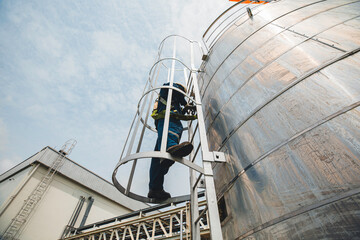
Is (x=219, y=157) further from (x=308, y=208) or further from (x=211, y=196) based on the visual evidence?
(x=308, y=208)

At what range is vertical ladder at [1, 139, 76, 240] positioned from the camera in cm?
1037

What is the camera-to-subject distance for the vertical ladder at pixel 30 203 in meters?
10.4

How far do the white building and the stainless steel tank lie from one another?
14.7m

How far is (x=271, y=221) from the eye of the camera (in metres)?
1.37

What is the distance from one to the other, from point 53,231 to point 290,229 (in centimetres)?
1595

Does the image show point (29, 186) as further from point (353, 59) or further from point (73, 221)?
point (353, 59)

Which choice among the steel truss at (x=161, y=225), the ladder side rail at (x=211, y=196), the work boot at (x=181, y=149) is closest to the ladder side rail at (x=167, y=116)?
the work boot at (x=181, y=149)

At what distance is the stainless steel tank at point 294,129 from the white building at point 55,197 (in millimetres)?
14677

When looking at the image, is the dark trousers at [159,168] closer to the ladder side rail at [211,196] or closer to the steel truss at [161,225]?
the ladder side rail at [211,196]

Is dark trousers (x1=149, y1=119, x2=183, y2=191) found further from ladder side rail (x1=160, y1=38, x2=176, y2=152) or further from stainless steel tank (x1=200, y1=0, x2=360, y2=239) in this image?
stainless steel tank (x1=200, y1=0, x2=360, y2=239)

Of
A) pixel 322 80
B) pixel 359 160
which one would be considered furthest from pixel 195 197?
pixel 322 80

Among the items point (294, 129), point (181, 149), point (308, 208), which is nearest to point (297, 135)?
point (294, 129)

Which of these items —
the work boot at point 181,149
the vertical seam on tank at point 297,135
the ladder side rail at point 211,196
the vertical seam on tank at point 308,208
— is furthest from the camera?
the work boot at point 181,149

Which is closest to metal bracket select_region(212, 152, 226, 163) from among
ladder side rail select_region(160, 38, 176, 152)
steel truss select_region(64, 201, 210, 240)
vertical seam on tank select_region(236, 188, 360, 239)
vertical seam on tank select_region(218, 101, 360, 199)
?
vertical seam on tank select_region(218, 101, 360, 199)
